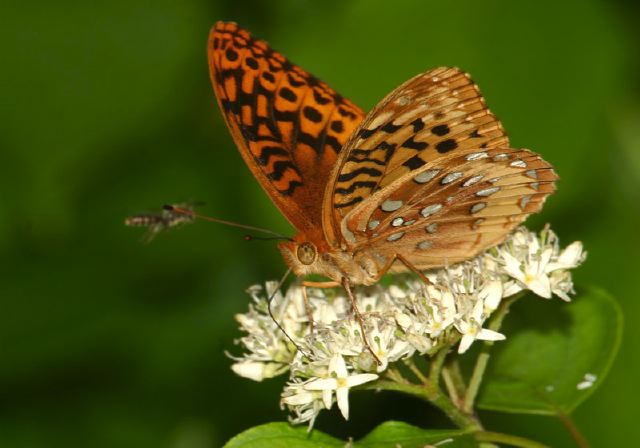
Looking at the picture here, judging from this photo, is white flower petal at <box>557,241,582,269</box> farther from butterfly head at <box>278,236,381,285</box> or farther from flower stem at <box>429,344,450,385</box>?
butterfly head at <box>278,236,381,285</box>

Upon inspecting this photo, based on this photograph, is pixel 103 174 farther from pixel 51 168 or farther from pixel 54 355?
pixel 54 355

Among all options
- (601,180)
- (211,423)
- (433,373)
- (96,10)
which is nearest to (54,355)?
(211,423)

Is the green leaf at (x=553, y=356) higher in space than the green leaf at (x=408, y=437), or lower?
lower

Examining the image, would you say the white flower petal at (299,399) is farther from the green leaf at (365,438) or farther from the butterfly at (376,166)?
the butterfly at (376,166)

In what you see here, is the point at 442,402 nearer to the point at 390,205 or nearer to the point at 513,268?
the point at 513,268

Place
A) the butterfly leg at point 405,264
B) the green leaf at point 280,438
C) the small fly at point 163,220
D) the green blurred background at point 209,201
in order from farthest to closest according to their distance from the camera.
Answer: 1. the green blurred background at point 209,201
2. the small fly at point 163,220
3. the butterfly leg at point 405,264
4. the green leaf at point 280,438

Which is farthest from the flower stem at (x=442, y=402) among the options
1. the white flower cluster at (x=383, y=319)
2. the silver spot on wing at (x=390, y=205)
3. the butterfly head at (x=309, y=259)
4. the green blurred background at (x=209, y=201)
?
the green blurred background at (x=209, y=201)

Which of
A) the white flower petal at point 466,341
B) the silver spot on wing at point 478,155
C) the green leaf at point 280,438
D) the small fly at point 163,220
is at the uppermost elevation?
the small fly at point 163,220
